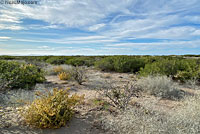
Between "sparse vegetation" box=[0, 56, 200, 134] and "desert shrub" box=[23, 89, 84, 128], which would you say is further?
"desert shrub" box=[23, 89, 84, 128]

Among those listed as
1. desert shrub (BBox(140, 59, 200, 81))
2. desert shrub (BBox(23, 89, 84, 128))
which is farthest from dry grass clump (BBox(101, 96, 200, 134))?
desert shrub (BBox(140, 59, 200, 81))

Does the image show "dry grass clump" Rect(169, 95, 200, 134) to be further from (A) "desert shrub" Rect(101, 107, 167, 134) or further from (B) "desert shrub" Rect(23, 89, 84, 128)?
(B) "desert shrub" Rect(23, 89, 84, 128)

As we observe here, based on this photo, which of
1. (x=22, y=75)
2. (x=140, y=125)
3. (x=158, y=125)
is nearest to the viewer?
(x=158, y=125)

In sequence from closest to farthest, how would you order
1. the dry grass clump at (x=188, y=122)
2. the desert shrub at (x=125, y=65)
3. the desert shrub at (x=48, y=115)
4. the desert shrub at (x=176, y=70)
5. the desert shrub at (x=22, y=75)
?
1. the dry grass clump at (x=188, y=122)
2. the desert shrub at (x=48, y=115)
3. the desert shrub at (x=22, y=75)
4. the desert shrub at (x=176, y=70)
5. the desert shrub at (x=125, y=65)

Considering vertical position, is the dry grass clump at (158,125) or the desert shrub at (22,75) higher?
the desert shrub at (22,75)

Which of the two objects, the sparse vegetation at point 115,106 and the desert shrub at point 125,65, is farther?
the desert shrub at point 125,65

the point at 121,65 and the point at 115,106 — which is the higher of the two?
the point at 121,65

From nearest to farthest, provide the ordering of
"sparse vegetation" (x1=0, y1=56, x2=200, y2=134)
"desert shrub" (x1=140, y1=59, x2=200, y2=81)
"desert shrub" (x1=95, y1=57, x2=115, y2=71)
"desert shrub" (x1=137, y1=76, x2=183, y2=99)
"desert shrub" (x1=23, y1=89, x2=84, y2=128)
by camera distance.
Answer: "sparse vegetation" (x1=0, y1=56, x2=200, y2=134)
"desert shrub" (x1=23, y1=89, x2=84, y2=128)
"desert shrub" (x1=137, y1=76, x2=183, y2=99)
"desert shrub" (x1=140, y1=59, x2=200, y2=81)
"desert shrub" (x1=95, y1=57, x2=115, y2=71)

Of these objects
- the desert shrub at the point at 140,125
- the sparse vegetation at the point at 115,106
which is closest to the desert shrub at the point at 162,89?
the sparse vegetation at the point at 115,106

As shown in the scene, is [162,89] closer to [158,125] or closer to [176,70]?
[158,125]

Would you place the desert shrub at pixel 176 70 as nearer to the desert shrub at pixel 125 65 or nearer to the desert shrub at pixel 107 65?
the desert shrub at pixel 125 65

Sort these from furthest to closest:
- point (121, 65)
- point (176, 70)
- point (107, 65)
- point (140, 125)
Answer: point (107, 65) → point (121, 65) → point (176, 70) → point (140, 125)

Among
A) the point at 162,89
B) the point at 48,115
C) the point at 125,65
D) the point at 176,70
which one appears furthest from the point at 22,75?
the point at 176,70

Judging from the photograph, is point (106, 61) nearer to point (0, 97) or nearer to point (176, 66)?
point (176, 66)
